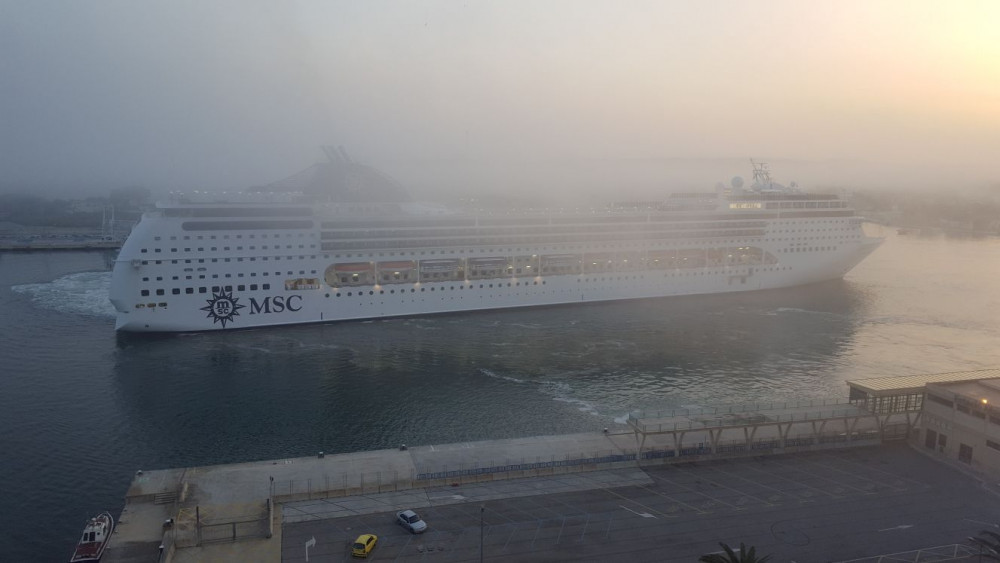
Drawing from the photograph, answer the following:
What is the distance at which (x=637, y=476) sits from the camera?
1572cm

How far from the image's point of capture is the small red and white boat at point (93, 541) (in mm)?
13210

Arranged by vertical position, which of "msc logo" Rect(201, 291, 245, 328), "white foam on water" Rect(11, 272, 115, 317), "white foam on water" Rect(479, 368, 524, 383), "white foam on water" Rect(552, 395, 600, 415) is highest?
"msc logo" Rect(201, 291, 245, 328)

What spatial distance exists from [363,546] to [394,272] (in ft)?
86.0

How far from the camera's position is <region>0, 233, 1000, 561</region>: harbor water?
19484 mm

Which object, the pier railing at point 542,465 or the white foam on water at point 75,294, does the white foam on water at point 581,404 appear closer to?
the pier railing at point 542,465

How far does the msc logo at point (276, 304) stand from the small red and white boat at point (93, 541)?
68.2 ft

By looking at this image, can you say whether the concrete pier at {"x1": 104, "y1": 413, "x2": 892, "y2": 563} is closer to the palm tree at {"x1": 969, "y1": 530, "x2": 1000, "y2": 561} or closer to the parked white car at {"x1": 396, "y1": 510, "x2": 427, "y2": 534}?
the parked white car at {"x1": 396, "y1": 510, "x2": 427, "y2": 534}

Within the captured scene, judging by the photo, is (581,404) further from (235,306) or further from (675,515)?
(235,306)

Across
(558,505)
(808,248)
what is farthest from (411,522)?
(808,248)

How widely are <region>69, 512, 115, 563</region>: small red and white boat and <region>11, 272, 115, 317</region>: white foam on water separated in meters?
27.1

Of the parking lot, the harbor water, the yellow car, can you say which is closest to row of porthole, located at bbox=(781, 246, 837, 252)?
the harbor water

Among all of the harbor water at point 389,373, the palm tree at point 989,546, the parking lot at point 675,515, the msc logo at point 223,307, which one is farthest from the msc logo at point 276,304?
the palm tree at point 989,546

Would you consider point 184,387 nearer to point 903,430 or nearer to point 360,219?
point 360,219

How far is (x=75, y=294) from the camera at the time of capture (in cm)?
4516
